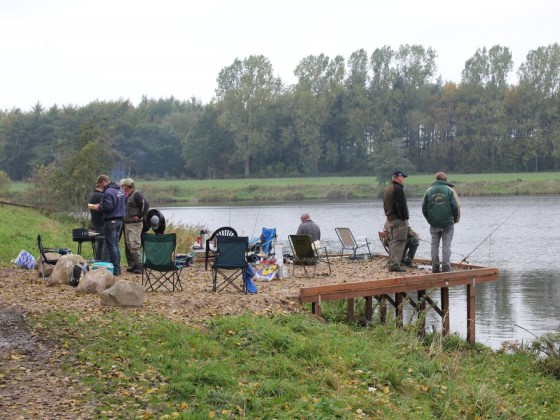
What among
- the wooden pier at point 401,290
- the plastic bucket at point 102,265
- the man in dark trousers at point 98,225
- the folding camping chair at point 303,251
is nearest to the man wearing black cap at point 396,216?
the wooden pier at point 401,290

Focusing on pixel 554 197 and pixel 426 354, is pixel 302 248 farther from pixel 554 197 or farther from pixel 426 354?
pixel 554 197

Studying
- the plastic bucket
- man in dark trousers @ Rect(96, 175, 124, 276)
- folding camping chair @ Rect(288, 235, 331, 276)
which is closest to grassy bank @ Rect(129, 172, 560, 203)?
folding camping chair @ Rect(288, 235, 331, 276)

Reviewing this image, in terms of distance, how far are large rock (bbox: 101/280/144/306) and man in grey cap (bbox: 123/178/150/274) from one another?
137 inches

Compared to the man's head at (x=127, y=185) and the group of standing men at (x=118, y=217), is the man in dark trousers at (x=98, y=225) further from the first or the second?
the man's head at (x=127, y=185)

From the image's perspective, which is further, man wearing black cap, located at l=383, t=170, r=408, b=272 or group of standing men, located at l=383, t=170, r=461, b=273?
man wearing black cap, located at l=383, t=170, r=408, b=272

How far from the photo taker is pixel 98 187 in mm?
14531

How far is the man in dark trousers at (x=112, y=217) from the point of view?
45.3 feet

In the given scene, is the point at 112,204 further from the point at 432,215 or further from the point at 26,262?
the point at 432,215

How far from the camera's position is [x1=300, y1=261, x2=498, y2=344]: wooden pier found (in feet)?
40.2

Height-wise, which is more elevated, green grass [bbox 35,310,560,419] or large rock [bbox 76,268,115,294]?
large rock [bbox 76,268,115,294]

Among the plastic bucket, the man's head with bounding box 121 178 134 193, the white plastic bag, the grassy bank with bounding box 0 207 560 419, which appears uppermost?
the man's head with bounding box 121 178 134 193

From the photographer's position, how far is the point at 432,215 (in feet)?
45.2

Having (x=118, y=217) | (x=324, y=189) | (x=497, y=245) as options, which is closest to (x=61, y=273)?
(x=118, y=217)

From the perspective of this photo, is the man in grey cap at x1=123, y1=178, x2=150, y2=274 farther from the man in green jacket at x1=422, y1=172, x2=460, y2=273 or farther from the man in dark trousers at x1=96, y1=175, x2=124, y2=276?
the man in green jacket at x1=422, y1=172, x2=460, y2=273
